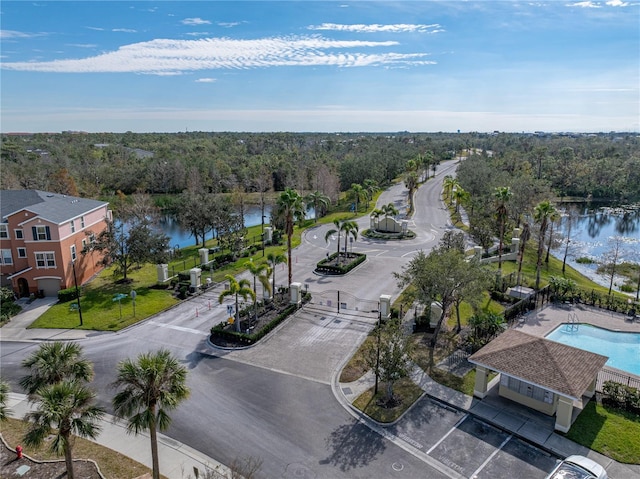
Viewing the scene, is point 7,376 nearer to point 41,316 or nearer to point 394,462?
point 41,316

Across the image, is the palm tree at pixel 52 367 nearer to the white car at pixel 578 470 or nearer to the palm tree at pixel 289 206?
the white car at pixel 578 470

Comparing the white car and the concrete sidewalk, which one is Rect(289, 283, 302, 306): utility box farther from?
the white car

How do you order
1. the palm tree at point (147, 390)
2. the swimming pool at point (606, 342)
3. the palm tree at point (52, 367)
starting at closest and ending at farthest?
the palm tree at point (147, 390)
the palm tree at point (52, 367)
the swimming pool at point (606, 342)

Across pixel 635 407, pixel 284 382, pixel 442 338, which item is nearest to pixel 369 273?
pixel 442 338

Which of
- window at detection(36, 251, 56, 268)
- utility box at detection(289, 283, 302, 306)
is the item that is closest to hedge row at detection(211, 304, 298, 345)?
utility box at detection(289, 283, 302, 306)

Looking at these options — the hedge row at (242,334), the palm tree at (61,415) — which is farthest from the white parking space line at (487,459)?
the hedge row at (242,334)

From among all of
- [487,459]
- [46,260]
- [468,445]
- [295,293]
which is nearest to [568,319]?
[468,445]
